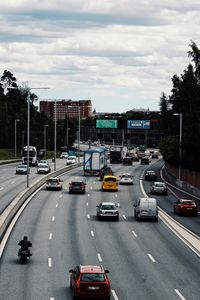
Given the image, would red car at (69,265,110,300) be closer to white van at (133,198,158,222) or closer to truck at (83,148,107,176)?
white van at (133,198,158,222)

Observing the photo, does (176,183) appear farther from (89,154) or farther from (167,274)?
(167,274)

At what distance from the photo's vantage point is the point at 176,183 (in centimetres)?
9619

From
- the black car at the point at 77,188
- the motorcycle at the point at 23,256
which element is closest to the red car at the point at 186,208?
the black car at the point at 77,188

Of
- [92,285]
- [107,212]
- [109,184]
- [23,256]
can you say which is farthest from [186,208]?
[92,285]

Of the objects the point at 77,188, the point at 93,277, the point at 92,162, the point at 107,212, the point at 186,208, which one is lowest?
the point at 77,188

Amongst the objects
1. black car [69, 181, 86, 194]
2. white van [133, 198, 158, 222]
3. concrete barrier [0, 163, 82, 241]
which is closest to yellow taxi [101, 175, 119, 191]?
black car [69, 181, 86, 194]

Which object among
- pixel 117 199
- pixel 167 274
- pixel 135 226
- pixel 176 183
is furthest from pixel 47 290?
pixel 176 183

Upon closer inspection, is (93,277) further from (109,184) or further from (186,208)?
(109,184)

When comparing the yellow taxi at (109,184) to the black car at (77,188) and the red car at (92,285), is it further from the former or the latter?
the red car at (92,285)

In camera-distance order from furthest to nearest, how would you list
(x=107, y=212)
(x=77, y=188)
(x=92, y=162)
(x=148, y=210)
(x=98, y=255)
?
1. (x=92, y=162)
2. (x=77, y=188)
3. (x=107, y=212)
4. (x=148, y=210)
5. (x=98, y=255)

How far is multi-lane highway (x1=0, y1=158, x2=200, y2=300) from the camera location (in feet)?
94.7

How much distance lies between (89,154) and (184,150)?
12.5 meters

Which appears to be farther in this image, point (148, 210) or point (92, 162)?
point (92, 162)

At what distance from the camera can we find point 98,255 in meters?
37.7
